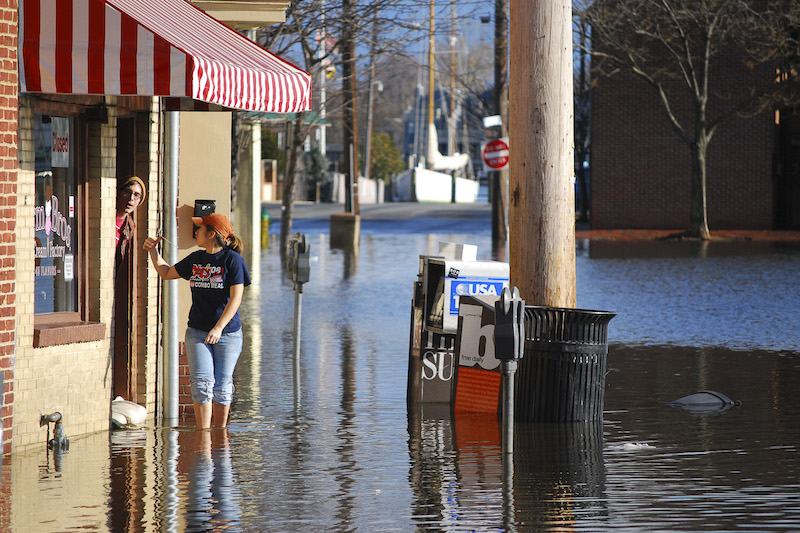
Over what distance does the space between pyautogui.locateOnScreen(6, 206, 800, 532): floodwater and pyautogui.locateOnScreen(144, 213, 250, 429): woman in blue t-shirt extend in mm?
479

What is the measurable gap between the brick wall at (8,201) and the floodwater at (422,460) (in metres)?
0.50

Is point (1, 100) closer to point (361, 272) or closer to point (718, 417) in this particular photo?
point (718, 417)

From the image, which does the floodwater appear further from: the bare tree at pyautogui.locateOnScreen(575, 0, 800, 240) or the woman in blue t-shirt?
the bare tree at pyautogui.locateOnScreen(575, 0, 800, 240)

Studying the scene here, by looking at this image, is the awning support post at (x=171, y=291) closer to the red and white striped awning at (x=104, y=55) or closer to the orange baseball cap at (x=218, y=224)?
the orange baseball cap at (x=218, y=224)

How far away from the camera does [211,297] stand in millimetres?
8188

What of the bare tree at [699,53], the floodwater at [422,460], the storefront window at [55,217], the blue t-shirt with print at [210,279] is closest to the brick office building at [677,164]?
the bare tree at [699,53]

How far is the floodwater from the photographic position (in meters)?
6.05

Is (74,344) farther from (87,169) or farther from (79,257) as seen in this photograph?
(87,169)

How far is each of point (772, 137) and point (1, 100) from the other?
34.4 metres

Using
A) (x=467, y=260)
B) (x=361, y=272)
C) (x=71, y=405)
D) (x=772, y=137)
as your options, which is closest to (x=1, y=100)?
(x=71, y=405)

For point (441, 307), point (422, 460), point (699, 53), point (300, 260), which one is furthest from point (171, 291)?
point (699, 53)

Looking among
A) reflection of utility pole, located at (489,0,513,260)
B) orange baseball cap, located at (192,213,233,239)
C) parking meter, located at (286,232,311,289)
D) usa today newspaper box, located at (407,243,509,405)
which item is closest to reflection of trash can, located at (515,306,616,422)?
usa today newspaper box, located at (407,243,509,405)

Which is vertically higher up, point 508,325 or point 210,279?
point 210,279

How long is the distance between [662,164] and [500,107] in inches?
287
